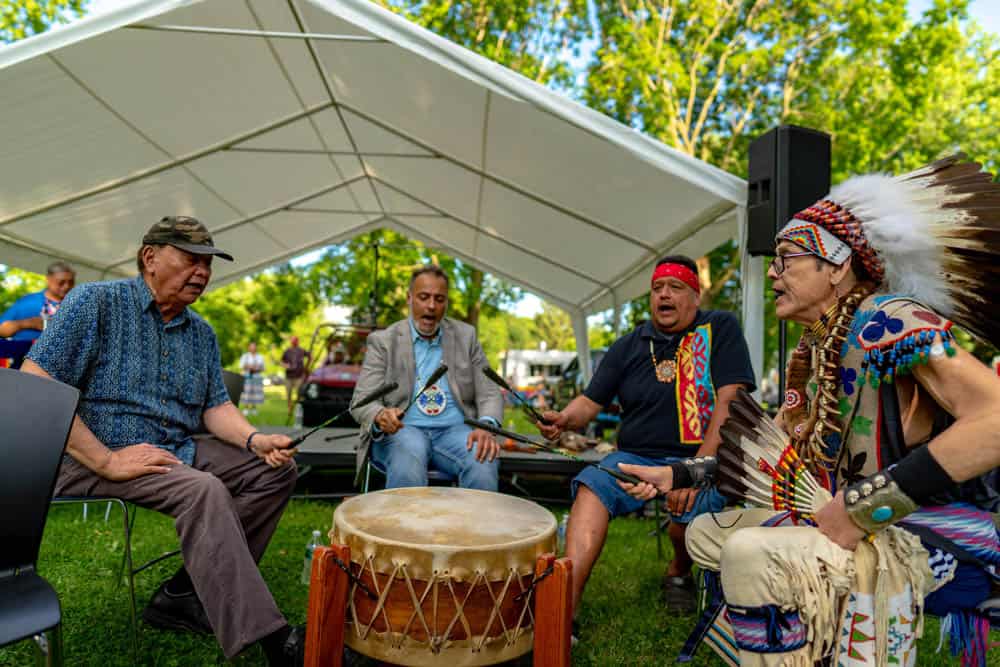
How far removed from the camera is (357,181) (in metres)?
7.44

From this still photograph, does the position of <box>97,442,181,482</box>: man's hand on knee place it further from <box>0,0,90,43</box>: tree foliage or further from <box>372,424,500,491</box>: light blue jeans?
<box>0,0,90,43</box>: tree foliage

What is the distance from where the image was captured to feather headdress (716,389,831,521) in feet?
5.93

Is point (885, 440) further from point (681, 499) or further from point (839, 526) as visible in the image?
point (681, 499)

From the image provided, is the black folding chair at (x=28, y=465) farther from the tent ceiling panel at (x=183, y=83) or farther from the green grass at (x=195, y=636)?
the tent ceiling panel at (x=183, y=83)

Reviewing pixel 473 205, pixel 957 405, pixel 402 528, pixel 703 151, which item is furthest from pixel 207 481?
pixel 703 151

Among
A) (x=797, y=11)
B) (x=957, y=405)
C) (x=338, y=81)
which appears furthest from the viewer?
(x=797, y=11)

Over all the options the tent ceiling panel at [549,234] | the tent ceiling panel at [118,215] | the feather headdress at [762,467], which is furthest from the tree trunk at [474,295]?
the feather headdress at [762,467]

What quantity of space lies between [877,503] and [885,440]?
25 cm

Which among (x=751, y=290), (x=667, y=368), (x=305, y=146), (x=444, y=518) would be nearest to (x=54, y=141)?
(x=305, y=146)

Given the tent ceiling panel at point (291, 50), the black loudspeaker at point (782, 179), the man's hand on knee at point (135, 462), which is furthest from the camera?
the tent ceiling panel at point (291, 50)

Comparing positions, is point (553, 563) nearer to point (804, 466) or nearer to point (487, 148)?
point (804, 466)

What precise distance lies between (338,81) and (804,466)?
459 centimetres

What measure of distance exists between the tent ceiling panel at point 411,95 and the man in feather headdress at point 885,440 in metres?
3.07

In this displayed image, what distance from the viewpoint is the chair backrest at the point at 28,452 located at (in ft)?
5.43
